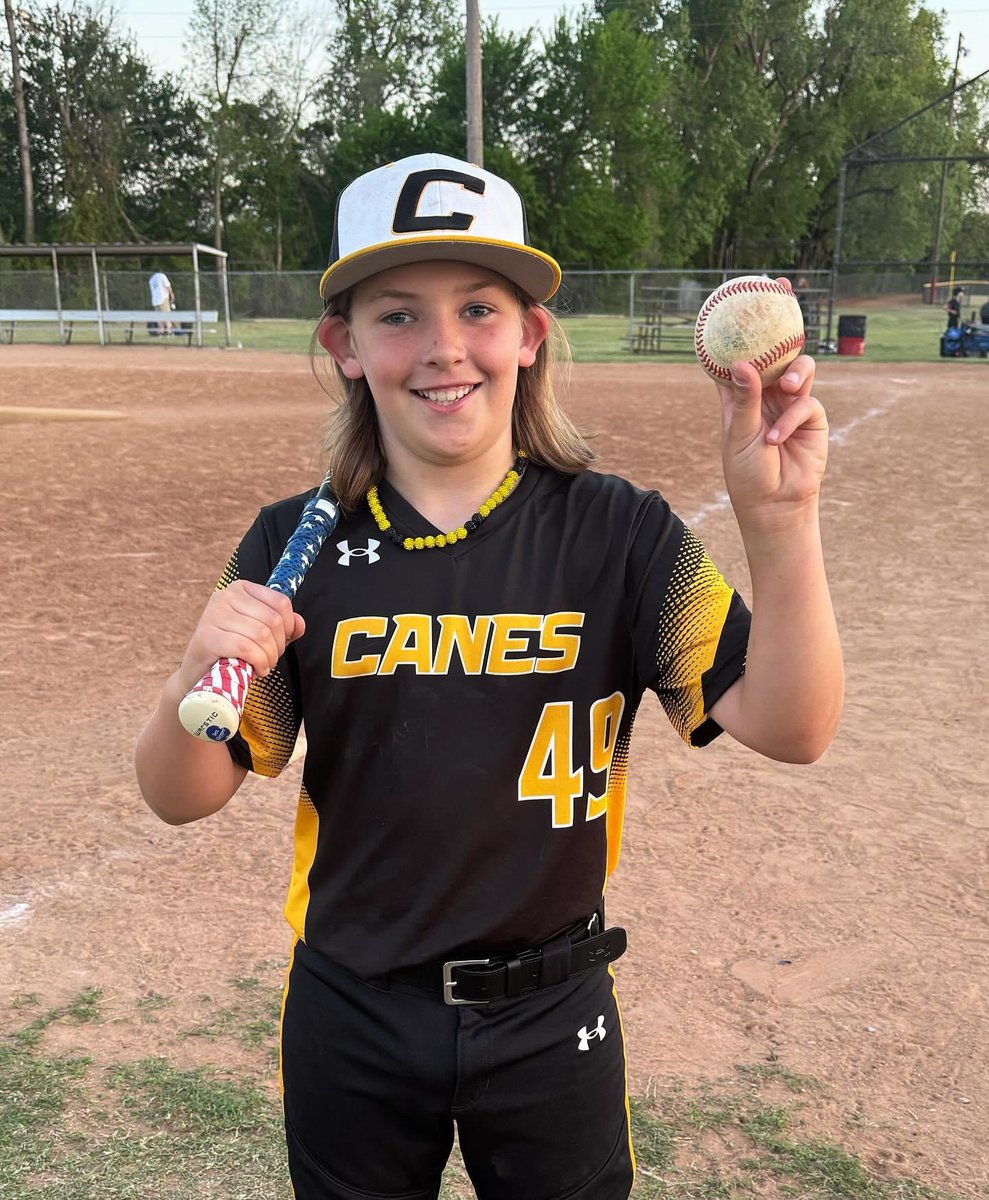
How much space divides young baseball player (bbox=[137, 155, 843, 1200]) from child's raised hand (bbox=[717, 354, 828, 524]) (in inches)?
3.6

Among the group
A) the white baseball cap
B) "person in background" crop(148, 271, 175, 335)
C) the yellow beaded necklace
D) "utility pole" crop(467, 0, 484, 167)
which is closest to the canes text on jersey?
the yellow beaded necklace

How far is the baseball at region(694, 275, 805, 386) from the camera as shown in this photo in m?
1.43

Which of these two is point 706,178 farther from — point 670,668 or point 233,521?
point 670,668

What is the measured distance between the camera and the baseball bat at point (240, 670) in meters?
1.25

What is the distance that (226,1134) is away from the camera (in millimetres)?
2389

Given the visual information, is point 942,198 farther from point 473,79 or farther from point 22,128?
point 22,128

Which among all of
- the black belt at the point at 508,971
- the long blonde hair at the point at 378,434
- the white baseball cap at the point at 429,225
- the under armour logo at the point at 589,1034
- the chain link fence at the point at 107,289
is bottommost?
the under armour logo at the point at 589,1034

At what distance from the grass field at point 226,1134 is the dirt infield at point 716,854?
0.08m

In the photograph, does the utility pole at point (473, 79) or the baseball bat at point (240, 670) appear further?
the utility pole at point (473, 79)

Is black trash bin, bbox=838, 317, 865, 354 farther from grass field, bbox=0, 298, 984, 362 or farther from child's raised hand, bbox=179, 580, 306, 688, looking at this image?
child's raised hand, bbox=179, 580, 306, 688

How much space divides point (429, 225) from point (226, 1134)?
1.87m

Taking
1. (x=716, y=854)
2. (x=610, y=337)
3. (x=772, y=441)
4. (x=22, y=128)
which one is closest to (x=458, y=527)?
(x=772, y=441)

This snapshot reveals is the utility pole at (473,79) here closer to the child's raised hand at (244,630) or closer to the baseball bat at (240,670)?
the baseball bat at (240,670)

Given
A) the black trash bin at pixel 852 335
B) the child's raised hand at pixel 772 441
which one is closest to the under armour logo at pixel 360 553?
the child's raised hand at pixel 772 441
